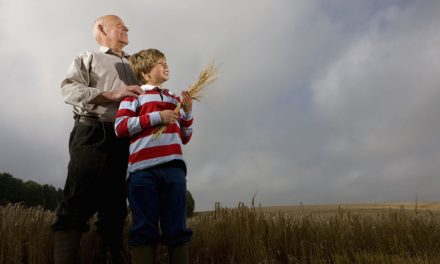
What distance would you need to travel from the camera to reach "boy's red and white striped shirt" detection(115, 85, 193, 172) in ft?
9.45

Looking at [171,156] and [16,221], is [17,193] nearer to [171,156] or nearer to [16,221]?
[16,221]

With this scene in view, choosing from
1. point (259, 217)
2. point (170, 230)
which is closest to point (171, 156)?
point (170, 230)

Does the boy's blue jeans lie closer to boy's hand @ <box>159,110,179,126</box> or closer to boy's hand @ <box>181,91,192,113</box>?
boy's hand @ <box>159,110,179,126</box>

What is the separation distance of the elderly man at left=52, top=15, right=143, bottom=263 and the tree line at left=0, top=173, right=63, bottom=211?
25641 millimetres

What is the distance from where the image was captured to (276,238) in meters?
4.75

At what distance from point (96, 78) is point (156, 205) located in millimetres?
1205

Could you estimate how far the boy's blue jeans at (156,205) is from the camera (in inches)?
111

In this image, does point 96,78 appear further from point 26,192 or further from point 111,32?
point 26,192

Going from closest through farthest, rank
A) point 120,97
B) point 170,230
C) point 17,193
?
point 170,230 < point 120,97 < point 17,193

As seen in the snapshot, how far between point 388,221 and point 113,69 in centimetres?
414

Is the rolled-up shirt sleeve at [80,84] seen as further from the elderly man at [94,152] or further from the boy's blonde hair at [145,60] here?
the boy's blonde hair at [145,60]

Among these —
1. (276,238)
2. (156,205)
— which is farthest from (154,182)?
(276,238)

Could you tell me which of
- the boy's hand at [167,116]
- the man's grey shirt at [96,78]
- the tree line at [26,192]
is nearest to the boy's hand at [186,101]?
the boy's hand at [167,116]

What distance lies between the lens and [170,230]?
9.33 ft
